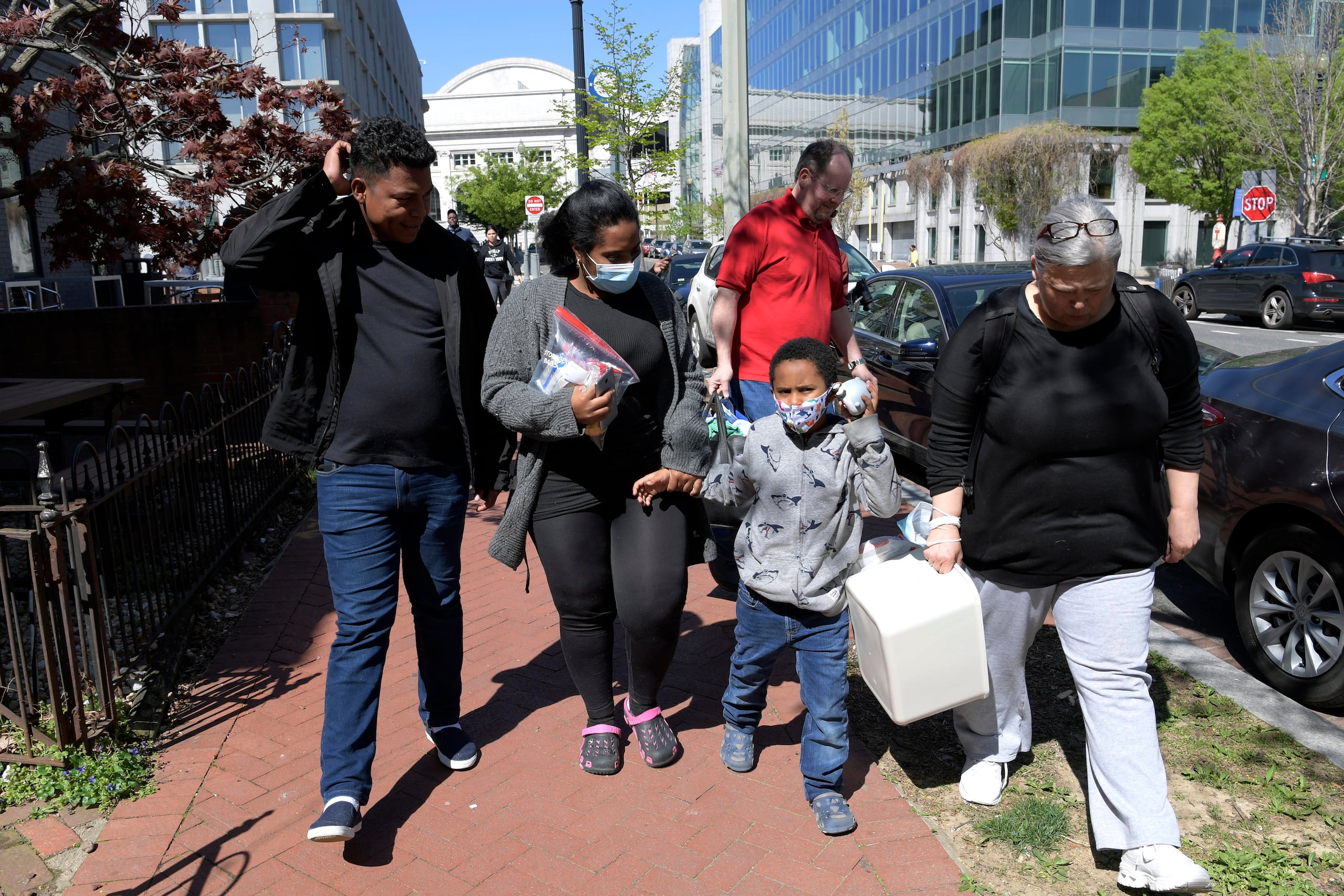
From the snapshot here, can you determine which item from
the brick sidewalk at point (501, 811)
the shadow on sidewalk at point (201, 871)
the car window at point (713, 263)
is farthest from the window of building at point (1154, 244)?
the shadow on sidewalk at point (201, 871)

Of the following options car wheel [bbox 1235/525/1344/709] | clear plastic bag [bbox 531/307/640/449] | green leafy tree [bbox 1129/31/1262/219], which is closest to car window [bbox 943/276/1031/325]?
car wheel [bbox 1235/525/1344/709]

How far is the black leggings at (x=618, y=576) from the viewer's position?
332cm

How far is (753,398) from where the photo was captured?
4277 millimetres

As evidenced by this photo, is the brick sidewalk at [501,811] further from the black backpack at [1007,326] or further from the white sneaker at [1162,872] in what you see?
the black backpack at [1007,326]

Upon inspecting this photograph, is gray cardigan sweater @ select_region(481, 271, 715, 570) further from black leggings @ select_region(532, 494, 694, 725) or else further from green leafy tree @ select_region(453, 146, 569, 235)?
green leafy tree @ select_region(453, 146, 569, 235)

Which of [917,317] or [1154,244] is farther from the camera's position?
[1154,244]

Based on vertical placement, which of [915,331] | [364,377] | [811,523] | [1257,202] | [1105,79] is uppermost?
[1105,79]

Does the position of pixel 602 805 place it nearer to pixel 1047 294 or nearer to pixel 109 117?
pixel 1047 294

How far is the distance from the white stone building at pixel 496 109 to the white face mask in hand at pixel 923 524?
4280 inches

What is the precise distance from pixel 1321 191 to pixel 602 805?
3680 cm

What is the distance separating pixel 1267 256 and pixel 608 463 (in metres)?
22.6

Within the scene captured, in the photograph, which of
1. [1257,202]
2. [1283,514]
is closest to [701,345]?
[1283,514]

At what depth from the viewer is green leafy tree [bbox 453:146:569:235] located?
66812mm

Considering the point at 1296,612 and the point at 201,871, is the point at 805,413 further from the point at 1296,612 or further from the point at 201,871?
the point at 1296,612
